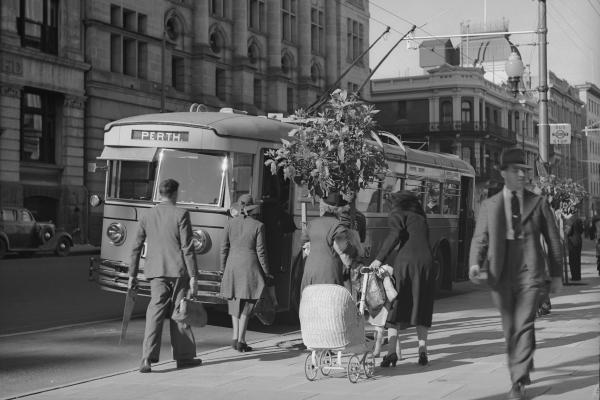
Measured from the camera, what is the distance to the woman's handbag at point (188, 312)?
9.07m

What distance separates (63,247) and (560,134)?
62.8ft

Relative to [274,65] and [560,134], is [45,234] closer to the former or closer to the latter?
[560,134]

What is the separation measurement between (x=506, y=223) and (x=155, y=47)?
126 ft

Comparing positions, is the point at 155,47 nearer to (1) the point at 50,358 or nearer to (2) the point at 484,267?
(1) the point at 50,358

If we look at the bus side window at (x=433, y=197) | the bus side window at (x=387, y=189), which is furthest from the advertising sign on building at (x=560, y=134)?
the bus side window at (x=387, y=189)

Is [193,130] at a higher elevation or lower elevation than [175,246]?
higher

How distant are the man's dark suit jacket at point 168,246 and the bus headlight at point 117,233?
11.5ft

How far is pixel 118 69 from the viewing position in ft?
136

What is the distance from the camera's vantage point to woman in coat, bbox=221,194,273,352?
10.2 m

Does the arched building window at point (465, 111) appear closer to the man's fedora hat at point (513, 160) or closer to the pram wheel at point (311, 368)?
the pram wheel at point (311, 368)

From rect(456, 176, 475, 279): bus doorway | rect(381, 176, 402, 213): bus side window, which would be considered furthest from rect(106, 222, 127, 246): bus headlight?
rect(456, 176, 475, 279): bus doorway

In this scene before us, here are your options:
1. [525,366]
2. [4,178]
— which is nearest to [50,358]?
[525,366]

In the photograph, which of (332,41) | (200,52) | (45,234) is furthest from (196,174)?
(332,41)

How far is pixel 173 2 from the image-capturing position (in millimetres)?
45250
